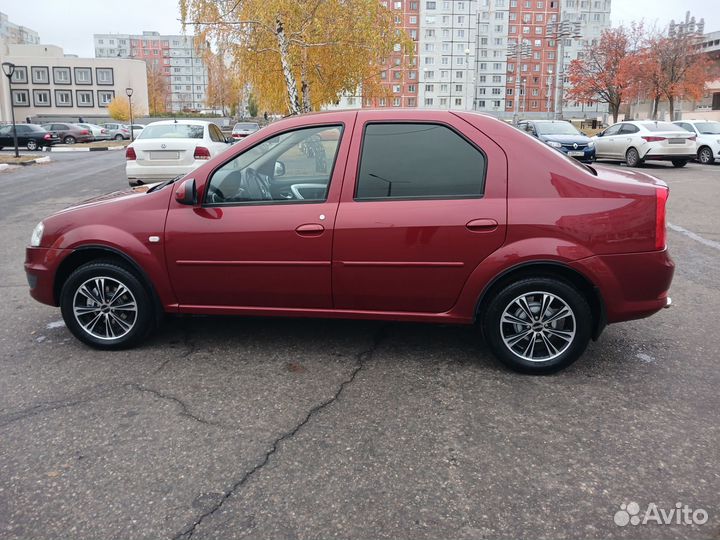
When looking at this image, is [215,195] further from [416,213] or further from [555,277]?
[555,277]

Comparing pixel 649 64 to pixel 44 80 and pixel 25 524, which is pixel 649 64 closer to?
pixel 25 524

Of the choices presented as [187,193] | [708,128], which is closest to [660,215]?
[187,193]

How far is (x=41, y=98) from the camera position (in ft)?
285

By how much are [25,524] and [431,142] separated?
9.99ft

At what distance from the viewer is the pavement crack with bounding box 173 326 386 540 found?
8.45ft

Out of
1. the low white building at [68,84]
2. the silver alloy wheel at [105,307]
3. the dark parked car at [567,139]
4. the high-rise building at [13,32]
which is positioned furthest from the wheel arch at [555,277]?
the high-rise building at [13,32]

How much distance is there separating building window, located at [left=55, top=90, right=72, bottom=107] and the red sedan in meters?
95.2

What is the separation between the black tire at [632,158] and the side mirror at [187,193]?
63.8 ft

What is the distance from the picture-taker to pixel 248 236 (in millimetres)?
4164

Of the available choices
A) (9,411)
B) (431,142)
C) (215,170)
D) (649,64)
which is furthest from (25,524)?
(649,64)

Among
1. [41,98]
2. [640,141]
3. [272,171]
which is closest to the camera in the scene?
[272,171]

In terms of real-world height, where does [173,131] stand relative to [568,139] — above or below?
above

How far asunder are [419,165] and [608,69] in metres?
51.2

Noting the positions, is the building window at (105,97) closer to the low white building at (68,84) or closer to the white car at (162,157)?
the low white building at (68,84)
